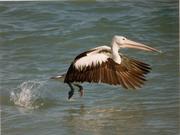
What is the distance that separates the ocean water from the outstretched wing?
12.1 inches

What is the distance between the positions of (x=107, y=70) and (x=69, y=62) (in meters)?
2.40

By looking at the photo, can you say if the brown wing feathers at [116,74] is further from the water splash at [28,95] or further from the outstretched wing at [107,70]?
the water splash at [28,95]

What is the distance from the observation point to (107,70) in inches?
277

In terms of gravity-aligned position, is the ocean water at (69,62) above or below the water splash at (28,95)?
above

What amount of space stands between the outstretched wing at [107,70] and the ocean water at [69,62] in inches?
12.1

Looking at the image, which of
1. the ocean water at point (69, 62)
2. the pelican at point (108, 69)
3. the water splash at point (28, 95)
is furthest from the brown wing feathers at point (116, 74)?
the water splash at point (28, 95)

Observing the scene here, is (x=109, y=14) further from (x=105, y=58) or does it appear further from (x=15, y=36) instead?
Answer: (x=105, y=58)

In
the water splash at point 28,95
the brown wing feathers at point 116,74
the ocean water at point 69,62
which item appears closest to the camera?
the ocean water at point 69,62

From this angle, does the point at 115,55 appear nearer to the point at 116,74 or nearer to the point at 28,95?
the point at 116,74

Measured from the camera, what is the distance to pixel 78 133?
20.5ft

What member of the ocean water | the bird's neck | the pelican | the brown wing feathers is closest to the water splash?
the ocean water

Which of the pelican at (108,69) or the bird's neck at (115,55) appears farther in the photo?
the bird's neck at (115,55)

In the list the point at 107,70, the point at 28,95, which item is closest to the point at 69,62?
the point at 28,95

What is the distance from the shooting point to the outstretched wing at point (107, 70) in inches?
275
